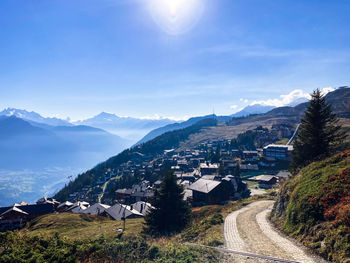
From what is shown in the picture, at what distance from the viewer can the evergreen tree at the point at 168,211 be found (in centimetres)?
2836

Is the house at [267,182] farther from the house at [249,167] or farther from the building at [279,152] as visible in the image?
the building at [279,152]

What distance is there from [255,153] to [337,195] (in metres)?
A: 121

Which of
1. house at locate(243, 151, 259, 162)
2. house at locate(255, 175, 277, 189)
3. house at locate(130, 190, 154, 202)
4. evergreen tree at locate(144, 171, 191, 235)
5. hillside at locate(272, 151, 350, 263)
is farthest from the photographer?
house at locate(243, 151, 259, 162)

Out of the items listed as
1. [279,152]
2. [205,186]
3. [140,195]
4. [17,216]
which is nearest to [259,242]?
[205,186]

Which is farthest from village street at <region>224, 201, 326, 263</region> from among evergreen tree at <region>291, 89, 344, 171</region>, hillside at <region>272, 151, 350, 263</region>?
evergreen tree at <region>291, 89, 344, 171</region>

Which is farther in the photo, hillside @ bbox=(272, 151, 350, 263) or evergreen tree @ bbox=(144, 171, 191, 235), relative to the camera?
evergreen tree @ bbox=(144, 171, 191, 235)

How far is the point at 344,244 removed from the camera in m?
12.6

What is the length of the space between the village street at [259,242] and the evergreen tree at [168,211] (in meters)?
7.05

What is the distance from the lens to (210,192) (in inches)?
2253

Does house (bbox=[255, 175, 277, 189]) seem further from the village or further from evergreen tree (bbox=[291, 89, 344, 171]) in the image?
evergreen tree (bbox=[291, 89, 344, 171])

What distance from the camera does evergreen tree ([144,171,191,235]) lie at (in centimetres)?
2836

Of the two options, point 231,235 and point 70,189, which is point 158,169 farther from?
point 231,235

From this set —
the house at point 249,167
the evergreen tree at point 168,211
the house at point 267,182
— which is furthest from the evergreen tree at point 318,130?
the house at point 249,167

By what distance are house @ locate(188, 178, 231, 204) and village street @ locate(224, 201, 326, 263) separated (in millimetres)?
32332
